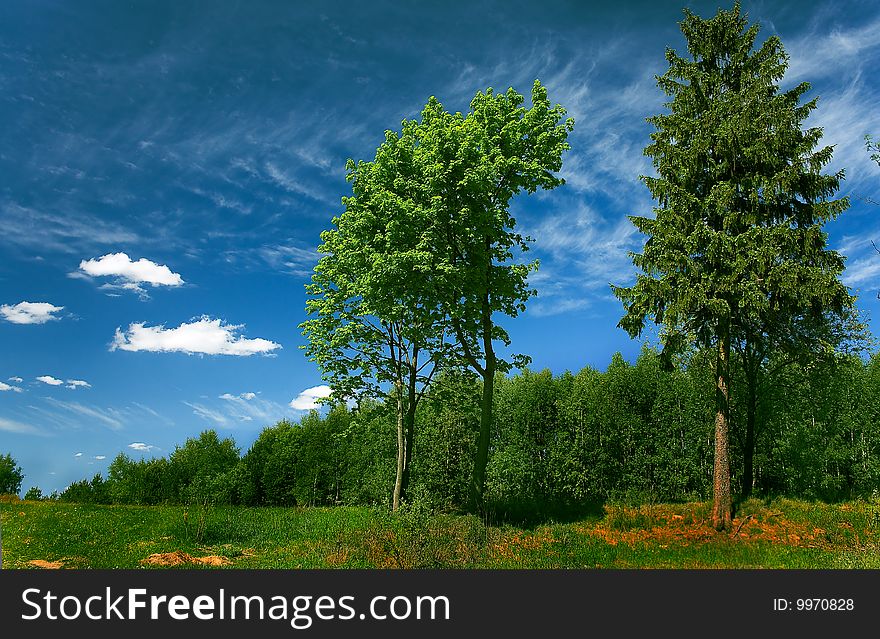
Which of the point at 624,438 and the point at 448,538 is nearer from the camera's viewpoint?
the point at 448,538

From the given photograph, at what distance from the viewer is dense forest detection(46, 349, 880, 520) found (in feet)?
85.1

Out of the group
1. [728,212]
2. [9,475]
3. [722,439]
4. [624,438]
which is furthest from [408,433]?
[9,475]

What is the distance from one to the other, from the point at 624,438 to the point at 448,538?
17059mm

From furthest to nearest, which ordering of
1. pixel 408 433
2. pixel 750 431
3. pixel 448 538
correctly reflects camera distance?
pixel 750 431, pixel 408 433, pixel 448 538

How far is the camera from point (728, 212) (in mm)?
20156

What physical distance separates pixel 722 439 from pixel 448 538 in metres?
11.0

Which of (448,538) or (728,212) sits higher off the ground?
(728,212)

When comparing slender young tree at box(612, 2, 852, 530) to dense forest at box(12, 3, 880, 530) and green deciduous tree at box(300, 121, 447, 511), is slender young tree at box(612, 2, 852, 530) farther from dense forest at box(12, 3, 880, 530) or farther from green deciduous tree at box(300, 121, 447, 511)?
green deciduous tree at box(300, 121, 447, 511)

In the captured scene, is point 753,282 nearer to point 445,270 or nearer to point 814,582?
point 445,270

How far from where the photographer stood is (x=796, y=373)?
2652 cm

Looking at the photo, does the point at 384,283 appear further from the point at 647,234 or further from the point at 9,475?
the point at 9,475

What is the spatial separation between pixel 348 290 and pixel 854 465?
25.6 metres

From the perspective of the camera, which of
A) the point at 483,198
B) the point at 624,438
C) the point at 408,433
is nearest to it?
the point at 483,198

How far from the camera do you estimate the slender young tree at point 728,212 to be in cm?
1922
